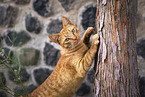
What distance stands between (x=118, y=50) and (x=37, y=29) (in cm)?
103

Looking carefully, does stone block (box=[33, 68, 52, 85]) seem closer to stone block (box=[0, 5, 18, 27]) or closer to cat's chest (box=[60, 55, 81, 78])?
cat's chest (box=[60, 55, 81, 78])

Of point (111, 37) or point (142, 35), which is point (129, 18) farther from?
point (142, 35)

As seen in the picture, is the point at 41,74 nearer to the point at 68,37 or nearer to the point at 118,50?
the point at 68,37

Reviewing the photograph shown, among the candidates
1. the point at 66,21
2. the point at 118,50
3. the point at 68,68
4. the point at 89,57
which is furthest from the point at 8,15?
the point at 118,50

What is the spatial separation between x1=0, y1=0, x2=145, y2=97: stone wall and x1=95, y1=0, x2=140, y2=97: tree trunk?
529 millimetres

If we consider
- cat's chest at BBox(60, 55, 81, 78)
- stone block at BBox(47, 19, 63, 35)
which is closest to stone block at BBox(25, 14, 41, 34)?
stone block at BBox(47, 19, 63, 35)

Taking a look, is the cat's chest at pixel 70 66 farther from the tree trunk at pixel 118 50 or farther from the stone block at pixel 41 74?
the stone block at pixel 41 74

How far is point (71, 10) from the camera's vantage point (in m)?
1.39

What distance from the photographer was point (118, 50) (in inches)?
32.5

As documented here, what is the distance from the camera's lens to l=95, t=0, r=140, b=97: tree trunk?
82 cm

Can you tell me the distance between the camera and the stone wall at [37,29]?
4.58 feet

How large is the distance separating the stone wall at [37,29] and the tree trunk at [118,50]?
1.74ft

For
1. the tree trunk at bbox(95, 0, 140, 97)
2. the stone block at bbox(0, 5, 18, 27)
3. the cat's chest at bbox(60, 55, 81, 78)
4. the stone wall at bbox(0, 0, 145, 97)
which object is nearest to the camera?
the tree trunk at bbox(95, 0, 140, 97)

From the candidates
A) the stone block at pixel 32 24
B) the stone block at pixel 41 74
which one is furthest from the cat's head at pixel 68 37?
the stone block at pixel 41 74
